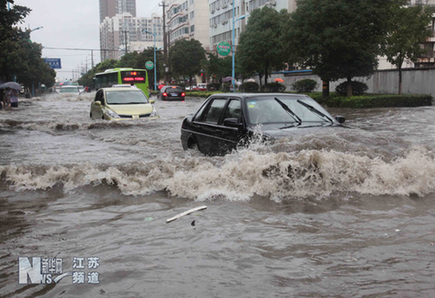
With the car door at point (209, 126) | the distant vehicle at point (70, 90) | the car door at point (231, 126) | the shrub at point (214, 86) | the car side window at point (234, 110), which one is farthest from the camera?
the shrub at point (214, 86)

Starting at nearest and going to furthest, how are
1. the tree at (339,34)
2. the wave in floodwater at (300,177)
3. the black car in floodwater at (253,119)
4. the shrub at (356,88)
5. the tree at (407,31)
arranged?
the wave in floodwater at (300,177) < the black car in floodwater at (253,119) < the tree at (339,34) < the tree at (407,31) < the shrub at (356,88)

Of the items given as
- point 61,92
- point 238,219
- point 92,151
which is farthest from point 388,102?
point 61,92

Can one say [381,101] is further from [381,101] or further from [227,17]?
[227,17]

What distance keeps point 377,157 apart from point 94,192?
391 cm

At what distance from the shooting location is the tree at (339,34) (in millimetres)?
27641

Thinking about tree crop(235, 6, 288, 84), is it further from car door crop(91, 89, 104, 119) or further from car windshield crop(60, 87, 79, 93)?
car door crop(91, 89, 104, 119)

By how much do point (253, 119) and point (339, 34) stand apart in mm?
22551

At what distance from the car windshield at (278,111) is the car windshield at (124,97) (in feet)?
33.5

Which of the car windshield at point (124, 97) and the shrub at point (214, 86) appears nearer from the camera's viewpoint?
the car windshield at point (124, 97)

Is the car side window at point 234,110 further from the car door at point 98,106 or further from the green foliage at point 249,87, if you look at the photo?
the green foliage at point 249,87

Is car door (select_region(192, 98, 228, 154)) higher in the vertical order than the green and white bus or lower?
lower

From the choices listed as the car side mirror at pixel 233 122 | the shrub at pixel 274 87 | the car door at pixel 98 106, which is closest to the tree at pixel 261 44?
the shrub at pixel 274 87

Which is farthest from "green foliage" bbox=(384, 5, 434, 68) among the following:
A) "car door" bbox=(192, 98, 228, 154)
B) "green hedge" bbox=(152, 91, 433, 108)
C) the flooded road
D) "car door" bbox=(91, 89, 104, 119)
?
the flooded road
